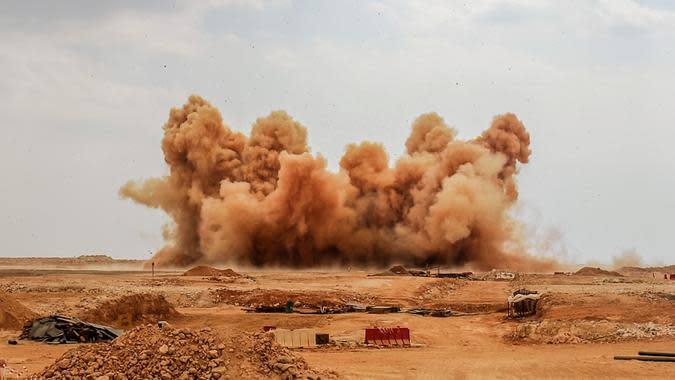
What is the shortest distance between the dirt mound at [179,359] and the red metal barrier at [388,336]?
30.4ft

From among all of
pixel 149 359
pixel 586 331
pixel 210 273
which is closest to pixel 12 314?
pixel 149 359

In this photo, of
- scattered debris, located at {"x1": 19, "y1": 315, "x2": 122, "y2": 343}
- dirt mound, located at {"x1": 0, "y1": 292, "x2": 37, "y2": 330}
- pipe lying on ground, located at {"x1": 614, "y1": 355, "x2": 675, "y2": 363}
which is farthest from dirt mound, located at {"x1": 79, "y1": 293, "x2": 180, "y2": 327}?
pipe lying on ground, located at {"x1": 614, "y1": 355, "x2": 675, "y2": 363}

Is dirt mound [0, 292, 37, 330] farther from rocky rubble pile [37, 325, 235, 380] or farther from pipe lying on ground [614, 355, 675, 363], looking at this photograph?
Answer: pipe lying on ground [614, 355, 675, 363]

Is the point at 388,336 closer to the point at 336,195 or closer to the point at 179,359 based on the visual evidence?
the point at 179,359

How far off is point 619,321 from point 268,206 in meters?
48.2

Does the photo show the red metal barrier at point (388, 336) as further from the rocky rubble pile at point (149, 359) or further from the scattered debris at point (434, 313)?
the rocky rubble pile at point (149, 359)

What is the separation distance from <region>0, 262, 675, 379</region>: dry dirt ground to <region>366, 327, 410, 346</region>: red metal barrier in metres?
0.46

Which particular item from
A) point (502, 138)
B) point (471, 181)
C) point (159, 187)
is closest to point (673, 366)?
point (471, 181)

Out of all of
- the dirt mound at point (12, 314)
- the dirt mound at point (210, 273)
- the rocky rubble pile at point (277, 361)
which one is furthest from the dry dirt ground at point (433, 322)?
the dirt mound at point (210, 273)

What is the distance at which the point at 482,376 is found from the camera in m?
21.1

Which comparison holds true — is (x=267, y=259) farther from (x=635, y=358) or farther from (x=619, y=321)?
(x=635, y=358)

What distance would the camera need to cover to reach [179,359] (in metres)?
17.6

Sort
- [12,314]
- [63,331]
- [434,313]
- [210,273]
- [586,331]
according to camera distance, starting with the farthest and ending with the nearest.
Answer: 1. [210,273]
2. [434,313]
3. [12,314]
4. [586,331]
5. [63,331]

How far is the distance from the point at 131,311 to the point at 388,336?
12150 millimetres
